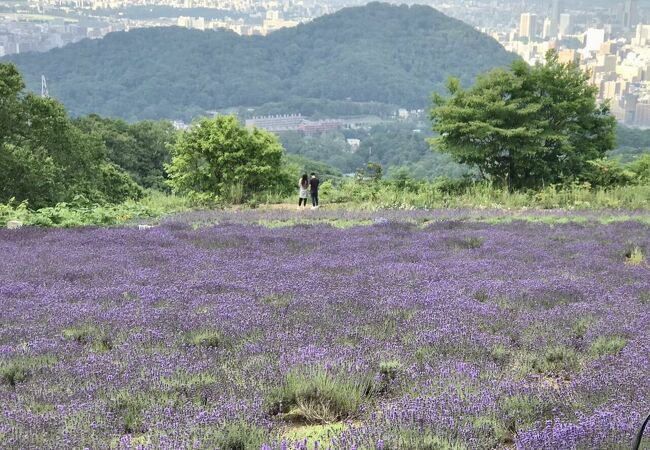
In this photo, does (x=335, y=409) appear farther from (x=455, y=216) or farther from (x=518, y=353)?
(x=455, y=216)

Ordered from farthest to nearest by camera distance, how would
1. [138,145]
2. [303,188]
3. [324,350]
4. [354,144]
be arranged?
[354,144]
[138,145]
[303,188]
[324,350]

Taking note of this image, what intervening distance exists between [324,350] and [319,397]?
0.63 m

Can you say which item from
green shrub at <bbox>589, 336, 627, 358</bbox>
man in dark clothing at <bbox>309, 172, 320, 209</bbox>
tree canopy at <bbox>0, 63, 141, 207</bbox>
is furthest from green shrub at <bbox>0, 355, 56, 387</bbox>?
tree canopy at <bbox>0, 63, 141, 207</bbox>

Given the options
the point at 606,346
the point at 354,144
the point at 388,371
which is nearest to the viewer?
the point at 388,371

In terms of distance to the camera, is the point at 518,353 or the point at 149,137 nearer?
the point at 518,353

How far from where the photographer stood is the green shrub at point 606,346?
16.1 ft

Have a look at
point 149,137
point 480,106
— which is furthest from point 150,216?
point 149,137

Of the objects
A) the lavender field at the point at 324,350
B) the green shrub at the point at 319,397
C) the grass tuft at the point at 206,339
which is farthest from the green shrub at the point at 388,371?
the grass tuft at the point at 206,339

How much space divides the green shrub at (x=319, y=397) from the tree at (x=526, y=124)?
1991 cm

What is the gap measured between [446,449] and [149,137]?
219ft

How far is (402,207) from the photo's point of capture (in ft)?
62.5

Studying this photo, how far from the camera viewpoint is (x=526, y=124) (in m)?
23.5

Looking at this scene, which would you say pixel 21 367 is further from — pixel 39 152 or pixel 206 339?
pixel 39 152

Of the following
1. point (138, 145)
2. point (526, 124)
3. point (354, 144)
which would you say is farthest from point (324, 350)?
point (354, 144)
